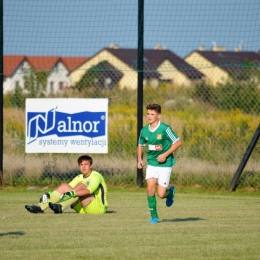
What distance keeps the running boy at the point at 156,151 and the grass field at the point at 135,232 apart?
0.47 metres

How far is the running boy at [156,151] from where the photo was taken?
Result: 10.7 meters

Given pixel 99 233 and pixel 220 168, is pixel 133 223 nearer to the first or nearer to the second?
pixel 99 233

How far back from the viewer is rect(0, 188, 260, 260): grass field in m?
8.17

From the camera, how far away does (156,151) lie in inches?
425

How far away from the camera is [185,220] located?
11.1 m

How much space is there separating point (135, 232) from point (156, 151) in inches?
59.2

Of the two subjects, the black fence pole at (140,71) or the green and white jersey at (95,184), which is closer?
the green and white jersey at (95,184)

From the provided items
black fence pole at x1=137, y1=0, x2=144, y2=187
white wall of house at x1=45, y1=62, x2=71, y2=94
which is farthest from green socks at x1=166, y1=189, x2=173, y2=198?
white wall of house at x1=45, y1=62, x2=71, y2=94

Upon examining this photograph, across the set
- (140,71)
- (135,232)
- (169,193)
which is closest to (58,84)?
(140,71)

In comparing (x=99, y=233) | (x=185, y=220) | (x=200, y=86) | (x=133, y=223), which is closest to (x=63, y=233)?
(x=99, y=233)

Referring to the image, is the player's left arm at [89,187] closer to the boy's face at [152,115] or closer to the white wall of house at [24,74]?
the boy's face at [152,115]

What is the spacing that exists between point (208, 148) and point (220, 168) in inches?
30.0

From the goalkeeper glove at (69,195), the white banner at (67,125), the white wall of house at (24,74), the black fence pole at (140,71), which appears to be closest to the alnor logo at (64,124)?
the white banner at (67,125)

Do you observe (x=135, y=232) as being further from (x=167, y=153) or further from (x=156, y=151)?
(x=156, y=151)
